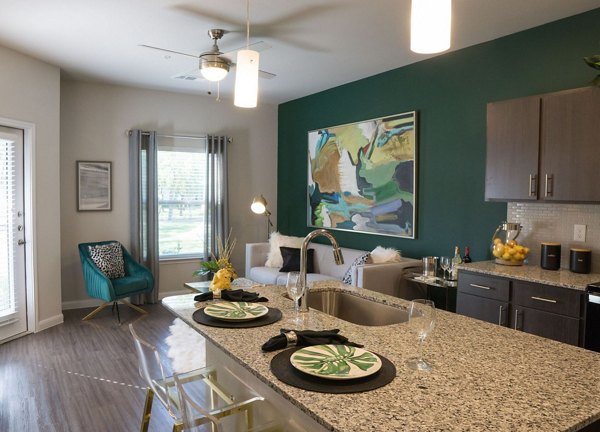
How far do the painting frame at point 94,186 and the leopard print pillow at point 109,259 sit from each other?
0.58m

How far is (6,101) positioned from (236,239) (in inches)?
133

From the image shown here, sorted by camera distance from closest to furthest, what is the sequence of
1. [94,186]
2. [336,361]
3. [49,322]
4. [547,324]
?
[336,361]
[547,324]
[49,322]
[94,186]

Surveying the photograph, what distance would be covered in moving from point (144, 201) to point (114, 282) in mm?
1206

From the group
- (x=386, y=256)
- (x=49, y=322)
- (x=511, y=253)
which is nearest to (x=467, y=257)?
(x=511, y=253)

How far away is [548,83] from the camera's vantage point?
3652 mm

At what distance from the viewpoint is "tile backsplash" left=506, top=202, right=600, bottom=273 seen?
3.36m

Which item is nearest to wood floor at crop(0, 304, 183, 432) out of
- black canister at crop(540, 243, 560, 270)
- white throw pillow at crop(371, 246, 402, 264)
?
white throw pillow at crop(371, 246, 402, 264)

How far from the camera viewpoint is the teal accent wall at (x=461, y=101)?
3576 mm

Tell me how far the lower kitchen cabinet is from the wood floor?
90.5 inches

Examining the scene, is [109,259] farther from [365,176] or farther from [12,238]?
[365,176]

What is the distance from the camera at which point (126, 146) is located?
6.02 m

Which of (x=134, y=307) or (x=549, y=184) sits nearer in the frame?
(x=549, y=184)

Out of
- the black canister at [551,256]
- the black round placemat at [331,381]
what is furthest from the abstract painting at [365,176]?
the black round placemat at [331,381]

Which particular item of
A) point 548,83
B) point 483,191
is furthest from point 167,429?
point 548,83
